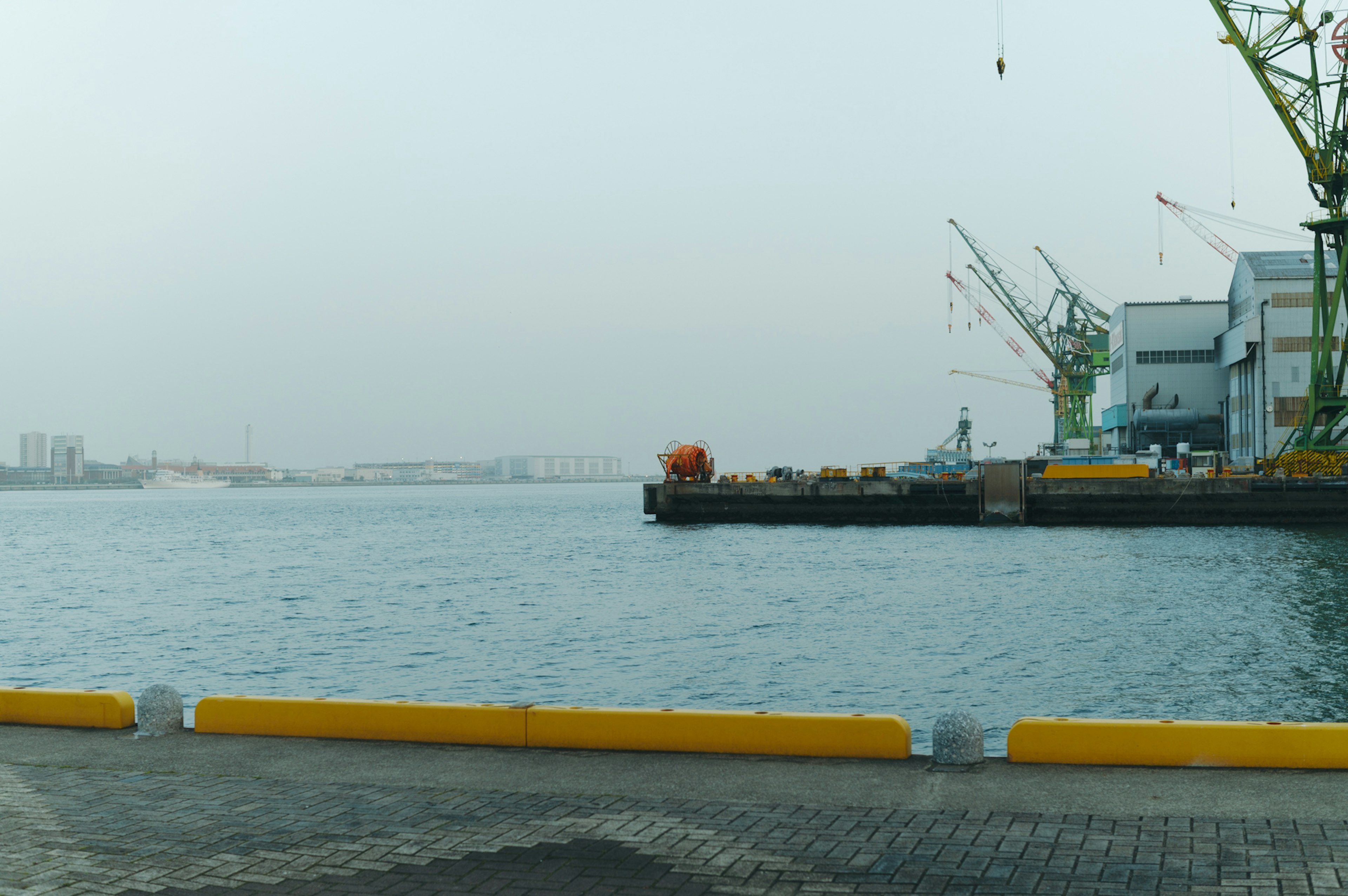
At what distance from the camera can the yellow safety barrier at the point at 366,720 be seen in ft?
33.5

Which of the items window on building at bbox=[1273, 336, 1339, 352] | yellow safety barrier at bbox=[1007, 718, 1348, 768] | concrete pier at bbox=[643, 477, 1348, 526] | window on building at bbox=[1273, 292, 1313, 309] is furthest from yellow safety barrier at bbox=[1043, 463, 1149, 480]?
yellow safety barrier at bbox=[1007, 718, 1348, 768]

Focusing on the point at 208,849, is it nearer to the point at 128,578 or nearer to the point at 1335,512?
the point at 128,578

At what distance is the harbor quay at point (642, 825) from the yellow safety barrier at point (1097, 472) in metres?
73.0

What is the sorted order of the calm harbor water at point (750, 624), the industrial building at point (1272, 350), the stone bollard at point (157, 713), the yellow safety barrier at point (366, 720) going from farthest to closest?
the industrial building at point (1272, 350) < the calm harbor water at point (750, 624) < the stone bollard at point (157, 713) < the yellow safety barrier at point (366, 720)

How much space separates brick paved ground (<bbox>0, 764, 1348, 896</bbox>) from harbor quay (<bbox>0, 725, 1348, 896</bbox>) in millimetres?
21

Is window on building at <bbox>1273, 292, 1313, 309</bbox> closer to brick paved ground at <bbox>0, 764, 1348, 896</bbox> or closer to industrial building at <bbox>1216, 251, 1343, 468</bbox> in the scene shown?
industrial building at <bbox>1216, 251, 1343, 468</bbox>

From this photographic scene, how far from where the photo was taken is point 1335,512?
69000 mm

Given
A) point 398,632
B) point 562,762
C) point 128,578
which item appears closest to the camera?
point 562,762

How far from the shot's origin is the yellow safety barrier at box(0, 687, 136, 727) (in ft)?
36.6

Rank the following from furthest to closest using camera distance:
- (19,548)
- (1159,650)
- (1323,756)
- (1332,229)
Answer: (19,548) → (1332,229) → (1159,650) → (1323,756)

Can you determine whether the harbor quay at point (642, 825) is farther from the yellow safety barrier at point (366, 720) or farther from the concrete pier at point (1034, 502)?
the concrete pier at point (1034, 502)

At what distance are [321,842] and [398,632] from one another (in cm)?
2640

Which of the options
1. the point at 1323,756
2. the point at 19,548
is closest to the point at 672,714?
the point at 1323,756

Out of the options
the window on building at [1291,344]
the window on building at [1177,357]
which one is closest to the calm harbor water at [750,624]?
the window on building at [1291,344]
